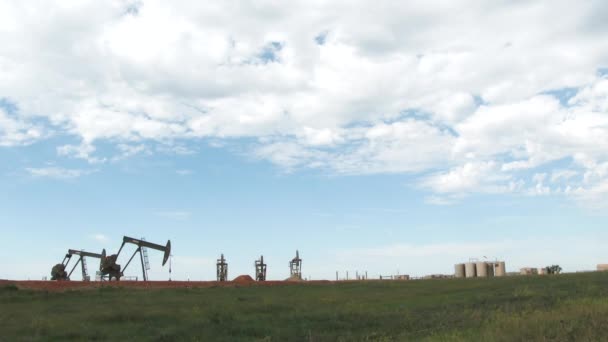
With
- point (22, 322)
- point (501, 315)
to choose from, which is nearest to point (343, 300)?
point (501, 315)

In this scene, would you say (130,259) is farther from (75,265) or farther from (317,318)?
(317,318)

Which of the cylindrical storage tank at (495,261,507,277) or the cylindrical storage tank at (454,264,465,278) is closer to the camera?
the cylindrical storage tank at (495,261,507,277)

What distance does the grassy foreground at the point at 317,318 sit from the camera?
49.6ft

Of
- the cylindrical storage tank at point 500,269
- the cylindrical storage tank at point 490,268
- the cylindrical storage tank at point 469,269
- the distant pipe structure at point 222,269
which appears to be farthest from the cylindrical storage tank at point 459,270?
the distant pipe structure at point 222,269

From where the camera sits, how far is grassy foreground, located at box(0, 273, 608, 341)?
1512 centimetres

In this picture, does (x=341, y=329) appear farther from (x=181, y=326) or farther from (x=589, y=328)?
(x=589, y=328)

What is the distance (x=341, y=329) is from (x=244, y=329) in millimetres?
3419

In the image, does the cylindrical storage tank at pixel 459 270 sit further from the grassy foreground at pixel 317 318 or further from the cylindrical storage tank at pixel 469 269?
the grassy foreground at pixel 317 318

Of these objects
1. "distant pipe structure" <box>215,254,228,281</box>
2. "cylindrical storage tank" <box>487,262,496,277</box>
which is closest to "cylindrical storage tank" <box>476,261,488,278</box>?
"cylindrical storage tank" <box>487,262,496,277</box>

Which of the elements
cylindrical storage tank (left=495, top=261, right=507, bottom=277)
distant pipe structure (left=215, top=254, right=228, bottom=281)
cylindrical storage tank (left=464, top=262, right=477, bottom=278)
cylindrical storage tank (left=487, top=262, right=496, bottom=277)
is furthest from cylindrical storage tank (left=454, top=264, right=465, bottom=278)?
distant pipe structure (left=215, top=254, right=228, bottom=281)

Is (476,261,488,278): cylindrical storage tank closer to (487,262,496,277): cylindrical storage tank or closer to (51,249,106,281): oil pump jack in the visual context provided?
(487,262,496,277): cylindrical storage tank

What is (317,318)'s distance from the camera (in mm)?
22312

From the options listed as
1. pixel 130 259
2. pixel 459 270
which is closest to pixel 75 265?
pixel 130 259

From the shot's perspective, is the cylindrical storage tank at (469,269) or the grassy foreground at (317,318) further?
the cylindrical storage tank at (469,269)
